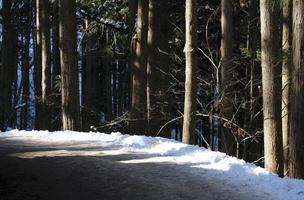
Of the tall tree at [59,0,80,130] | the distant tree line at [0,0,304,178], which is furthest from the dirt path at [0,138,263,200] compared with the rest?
the tall tree at [59,0,80,130]

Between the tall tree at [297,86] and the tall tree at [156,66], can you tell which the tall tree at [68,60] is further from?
the tall tree at [297,86]

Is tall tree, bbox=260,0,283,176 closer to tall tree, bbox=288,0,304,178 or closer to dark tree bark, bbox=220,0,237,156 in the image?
tall tree, bbox=288,0,304,178

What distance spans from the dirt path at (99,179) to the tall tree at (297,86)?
282 centimetres

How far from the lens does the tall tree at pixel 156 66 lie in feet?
56.1

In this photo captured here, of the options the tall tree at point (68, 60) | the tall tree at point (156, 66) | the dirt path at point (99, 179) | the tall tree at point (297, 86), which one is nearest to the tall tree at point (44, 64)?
the tall tree at point (156, 66)

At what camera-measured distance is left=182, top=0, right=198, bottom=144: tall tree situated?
13234 millimetres

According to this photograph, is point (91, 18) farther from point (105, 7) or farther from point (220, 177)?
point (220, 177)

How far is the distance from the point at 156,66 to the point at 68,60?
3686 millimetres

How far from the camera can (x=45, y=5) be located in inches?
809

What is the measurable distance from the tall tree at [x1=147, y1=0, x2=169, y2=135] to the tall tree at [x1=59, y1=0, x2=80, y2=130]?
2845 millimetres

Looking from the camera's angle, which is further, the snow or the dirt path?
the snow

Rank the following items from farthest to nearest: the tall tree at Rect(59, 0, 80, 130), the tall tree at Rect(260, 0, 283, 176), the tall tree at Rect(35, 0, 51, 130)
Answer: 1. the tall tree at Rect(35, 0, 51, 130)
2. the tall tree at Rect(59, 0, 80, 130)
3. the tall tree at Rect(260, 0, 283, 176)

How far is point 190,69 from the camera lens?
13.4 m

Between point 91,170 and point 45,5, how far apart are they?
13731mm
